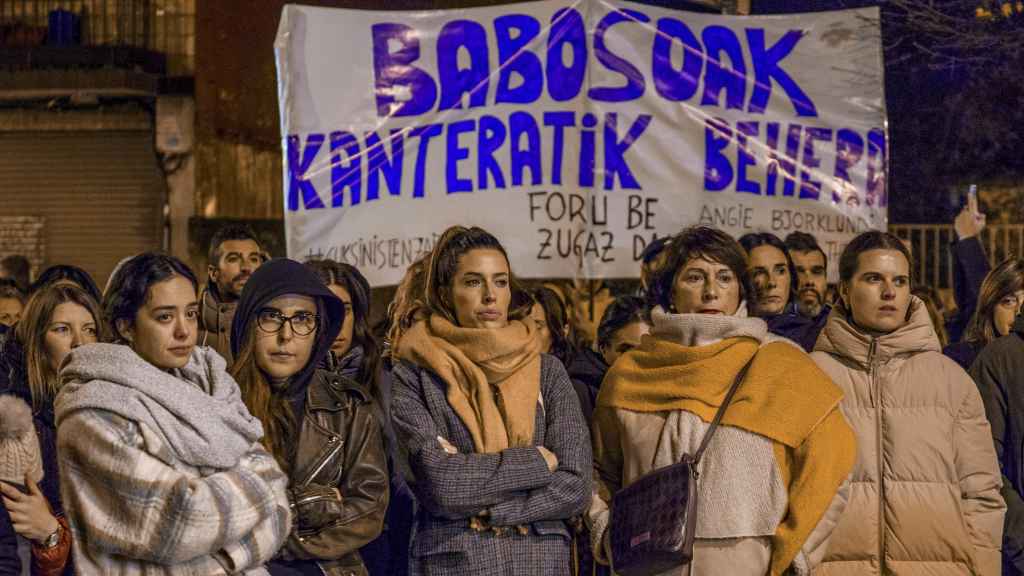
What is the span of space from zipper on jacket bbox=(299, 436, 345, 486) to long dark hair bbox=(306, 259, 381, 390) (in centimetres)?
95

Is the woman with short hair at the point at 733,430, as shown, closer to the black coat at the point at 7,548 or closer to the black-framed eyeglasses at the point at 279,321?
the black-framed eyeglasses at the point at 279,321

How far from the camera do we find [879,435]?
5023 millimetres

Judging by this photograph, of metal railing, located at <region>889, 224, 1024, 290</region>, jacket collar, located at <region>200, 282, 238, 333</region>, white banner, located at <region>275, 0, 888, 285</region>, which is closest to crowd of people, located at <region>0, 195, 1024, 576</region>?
jacket collar, located at <region>200, 282, 238, 333</region>

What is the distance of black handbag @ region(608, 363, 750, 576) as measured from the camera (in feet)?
14.4

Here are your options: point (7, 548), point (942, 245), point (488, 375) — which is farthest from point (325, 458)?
point (942, 245)

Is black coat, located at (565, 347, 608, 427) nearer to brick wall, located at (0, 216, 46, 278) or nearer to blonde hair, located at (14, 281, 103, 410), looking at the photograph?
blonde hair, located at (14, 281, 103, 410)

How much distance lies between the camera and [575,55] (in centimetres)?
848

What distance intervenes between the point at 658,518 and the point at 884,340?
4.08 feet

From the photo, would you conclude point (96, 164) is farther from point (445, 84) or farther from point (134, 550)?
point (134, 550)

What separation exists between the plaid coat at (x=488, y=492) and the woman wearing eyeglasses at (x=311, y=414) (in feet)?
0.50

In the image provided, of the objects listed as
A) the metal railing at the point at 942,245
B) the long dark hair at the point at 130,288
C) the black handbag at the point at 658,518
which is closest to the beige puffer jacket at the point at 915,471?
the black handbag at the point at 658,518

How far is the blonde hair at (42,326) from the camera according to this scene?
519 cm

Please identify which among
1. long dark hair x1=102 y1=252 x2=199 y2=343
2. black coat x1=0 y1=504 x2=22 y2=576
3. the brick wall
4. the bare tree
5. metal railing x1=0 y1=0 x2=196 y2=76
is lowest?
black coat x1=0 y1=504 x2=22 y2=576

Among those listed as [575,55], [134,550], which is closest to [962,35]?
[575,55]
